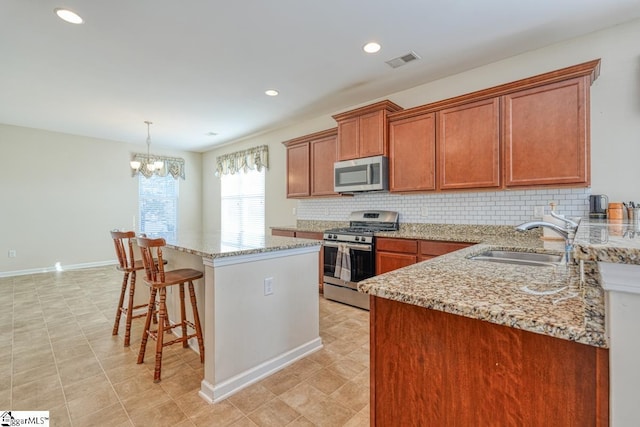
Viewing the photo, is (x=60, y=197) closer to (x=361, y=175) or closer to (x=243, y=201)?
(x=243, y=201)

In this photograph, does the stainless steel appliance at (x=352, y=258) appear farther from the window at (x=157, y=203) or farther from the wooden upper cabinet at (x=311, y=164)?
the window at (x=157, y=203)

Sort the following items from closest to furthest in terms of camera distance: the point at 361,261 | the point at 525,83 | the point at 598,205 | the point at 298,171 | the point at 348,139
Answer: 1. the point at 598,205
2. the point at 525,83
3. the point at 361,261
4. the point at 348,139
5. the point at 298,171

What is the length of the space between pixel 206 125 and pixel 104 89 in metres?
1.71

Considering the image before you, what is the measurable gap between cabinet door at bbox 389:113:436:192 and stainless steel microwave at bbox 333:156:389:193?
119 mm

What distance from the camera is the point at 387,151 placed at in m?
3.60

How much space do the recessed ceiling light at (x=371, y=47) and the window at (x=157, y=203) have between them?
17.9ft

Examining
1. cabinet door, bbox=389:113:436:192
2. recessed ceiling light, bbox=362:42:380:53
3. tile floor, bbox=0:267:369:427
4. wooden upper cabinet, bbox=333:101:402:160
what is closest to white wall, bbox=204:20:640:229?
cabinet door, bbox=389:113:436:192

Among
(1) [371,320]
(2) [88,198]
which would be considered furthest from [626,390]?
(2) [88,198]

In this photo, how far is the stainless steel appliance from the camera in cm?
345

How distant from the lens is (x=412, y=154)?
339 cm

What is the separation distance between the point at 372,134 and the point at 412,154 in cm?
57

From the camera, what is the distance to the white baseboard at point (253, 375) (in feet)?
6.15

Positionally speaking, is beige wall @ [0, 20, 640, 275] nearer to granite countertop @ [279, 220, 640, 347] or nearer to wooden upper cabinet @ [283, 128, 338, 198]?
wooden upper cabinet @ [283, 128, 338, 198]

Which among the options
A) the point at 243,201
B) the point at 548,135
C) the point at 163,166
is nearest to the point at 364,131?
the point at 548,135
